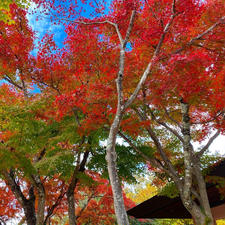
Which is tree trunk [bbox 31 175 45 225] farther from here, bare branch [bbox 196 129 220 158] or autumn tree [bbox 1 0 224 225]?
bare branch [bbox 196 129 220 158]

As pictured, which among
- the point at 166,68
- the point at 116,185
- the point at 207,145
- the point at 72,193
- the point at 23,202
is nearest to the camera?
the point at 116,185

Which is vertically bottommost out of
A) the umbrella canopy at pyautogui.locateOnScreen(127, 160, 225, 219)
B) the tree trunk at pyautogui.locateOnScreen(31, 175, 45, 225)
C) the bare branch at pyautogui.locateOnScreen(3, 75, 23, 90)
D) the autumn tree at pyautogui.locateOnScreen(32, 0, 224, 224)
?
the umbrella canopy at pyautogui.locateOnScreen(127, 160, 225, 219)

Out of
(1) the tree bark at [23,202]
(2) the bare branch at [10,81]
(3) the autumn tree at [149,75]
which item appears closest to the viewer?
(3) the autumn tree at [149,75]

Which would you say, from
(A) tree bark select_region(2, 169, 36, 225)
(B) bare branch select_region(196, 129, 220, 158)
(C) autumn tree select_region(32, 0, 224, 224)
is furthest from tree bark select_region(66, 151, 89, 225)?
(B) bare branch select_region(196, 129, 220, 158)

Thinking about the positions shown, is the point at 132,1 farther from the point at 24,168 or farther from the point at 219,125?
the point at 24,168

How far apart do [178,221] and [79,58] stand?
11.6 m

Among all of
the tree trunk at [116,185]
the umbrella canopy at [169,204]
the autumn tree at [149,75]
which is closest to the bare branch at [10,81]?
the autumn tree at [149,75]

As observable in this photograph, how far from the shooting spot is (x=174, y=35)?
7.43m

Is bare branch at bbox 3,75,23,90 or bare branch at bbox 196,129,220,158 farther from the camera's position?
bare branch at bbox 3,75,23,90

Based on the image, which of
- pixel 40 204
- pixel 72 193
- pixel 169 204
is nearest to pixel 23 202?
pixel 40 204

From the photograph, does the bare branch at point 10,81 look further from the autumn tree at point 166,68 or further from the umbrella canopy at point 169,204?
the umbrella canopy at point 169,204

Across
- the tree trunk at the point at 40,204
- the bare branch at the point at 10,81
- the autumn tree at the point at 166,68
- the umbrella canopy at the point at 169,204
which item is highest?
the bare branch at the point at 10,81

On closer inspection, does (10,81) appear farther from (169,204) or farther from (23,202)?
(169,204)

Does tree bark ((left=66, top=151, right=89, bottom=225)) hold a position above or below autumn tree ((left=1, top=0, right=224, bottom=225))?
below
